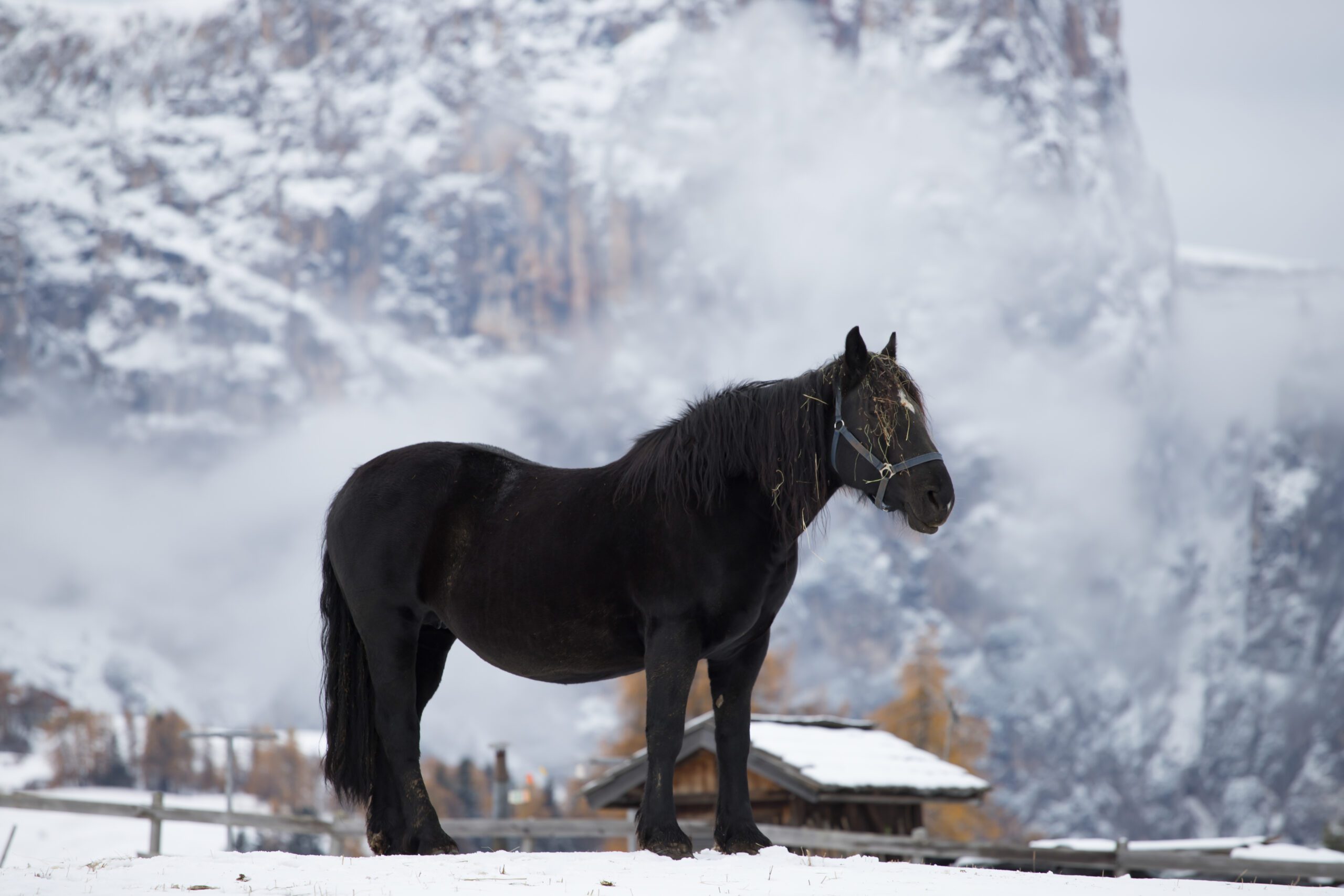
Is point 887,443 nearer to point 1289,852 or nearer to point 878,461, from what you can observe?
point 878,461

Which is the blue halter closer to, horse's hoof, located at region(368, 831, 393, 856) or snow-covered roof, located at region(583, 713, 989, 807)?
horse's hoof, located at region(368, 831, 393, 856)

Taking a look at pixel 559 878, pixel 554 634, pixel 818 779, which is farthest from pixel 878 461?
pixel 818 779

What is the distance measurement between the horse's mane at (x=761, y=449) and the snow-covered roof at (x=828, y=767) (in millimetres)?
12300

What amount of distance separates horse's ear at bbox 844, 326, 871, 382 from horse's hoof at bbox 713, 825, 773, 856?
87.7 inches

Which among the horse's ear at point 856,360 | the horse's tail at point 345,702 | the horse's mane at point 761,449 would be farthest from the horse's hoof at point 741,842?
the horse's ear at point 856,360

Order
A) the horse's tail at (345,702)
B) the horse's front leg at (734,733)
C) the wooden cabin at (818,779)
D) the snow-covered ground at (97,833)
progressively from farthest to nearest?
the snow-covered ground at (97,833)
the wooden cabin at (818,779)
the horse's tail at (345,702)
the horse's front leg at (734,733)

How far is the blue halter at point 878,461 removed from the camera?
5648 millimetres

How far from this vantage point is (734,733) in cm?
618

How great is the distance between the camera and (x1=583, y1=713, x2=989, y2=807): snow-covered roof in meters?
17.8

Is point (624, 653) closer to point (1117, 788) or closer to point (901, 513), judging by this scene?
point (901, 513)

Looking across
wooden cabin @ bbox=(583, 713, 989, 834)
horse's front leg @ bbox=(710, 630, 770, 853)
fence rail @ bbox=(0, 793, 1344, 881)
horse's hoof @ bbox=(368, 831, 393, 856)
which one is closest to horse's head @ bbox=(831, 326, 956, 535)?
horse's front leg @ bbox=(710, 630, 770, 853)

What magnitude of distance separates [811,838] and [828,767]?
4.04 m

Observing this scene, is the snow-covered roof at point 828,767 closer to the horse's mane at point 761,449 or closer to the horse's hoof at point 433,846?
the horse's hoof at point 433,846

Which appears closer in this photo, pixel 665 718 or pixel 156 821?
pixel 665 718
